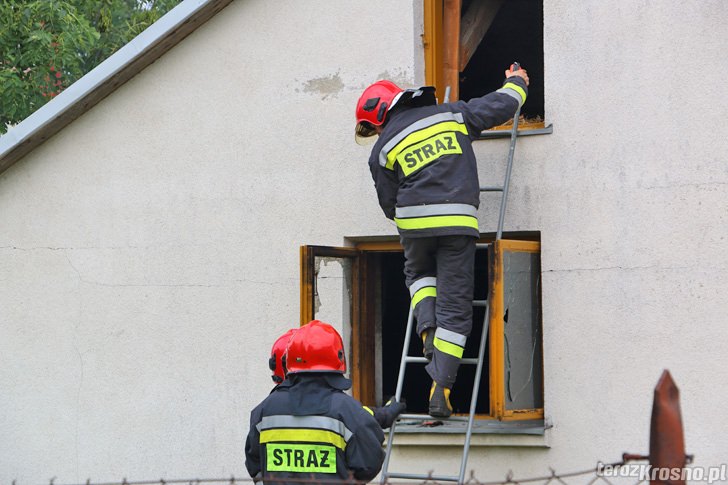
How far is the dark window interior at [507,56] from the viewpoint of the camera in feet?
33.8

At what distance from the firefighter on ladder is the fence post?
180 cm

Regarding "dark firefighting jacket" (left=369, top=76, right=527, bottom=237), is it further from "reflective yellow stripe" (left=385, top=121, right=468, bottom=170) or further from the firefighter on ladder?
the firefighter on ladder

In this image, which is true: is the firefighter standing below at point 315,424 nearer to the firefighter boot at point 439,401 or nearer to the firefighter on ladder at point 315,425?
the firefighter on ladder at point 315,425

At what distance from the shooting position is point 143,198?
24.1ft

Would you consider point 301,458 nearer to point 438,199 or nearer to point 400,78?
point 438,199

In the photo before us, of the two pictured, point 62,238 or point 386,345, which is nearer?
point 62,238

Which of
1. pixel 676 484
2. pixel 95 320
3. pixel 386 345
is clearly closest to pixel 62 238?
pixel 95 320

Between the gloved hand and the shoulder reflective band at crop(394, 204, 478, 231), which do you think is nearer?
the gloved hand

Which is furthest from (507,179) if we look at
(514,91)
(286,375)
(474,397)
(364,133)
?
(286,375)

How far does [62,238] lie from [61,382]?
101 cm

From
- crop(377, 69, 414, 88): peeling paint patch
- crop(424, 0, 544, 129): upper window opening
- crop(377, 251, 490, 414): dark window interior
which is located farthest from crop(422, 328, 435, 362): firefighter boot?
crop(377, 251, 490, 414): dark window interior

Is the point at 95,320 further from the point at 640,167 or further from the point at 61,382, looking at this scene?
the point at 640,167

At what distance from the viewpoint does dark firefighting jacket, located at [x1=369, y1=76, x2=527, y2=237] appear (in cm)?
580

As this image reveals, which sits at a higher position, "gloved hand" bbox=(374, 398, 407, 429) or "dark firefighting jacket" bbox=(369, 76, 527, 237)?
"dark firefighting jacket" bbox=(369, 76, 527, 237)
